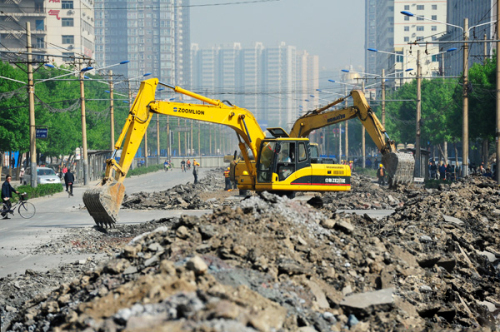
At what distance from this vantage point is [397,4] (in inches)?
7072

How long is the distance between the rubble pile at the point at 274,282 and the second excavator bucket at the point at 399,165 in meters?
12.8

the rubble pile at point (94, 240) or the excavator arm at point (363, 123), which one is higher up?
the excavator arm at point (363, 123)

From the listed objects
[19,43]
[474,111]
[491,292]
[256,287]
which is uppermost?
[19,43]

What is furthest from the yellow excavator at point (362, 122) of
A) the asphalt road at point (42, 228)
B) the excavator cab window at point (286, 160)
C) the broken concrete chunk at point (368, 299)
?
the broken concrete chunk at point (368, 299)

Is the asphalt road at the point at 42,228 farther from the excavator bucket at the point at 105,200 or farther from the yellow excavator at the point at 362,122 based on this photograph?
the yellow excavator at the point at 362,122

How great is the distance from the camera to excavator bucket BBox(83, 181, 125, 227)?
20344 millimetres

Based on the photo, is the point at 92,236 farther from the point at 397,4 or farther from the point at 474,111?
the point at 397,4


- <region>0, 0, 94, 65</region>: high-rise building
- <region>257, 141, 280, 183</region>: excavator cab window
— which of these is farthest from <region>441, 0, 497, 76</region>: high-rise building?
<region>257, 141, 280, 183</region>: excavator cab window

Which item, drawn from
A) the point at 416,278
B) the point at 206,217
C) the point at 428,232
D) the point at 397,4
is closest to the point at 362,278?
the point at 416,278

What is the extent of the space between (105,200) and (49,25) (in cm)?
11470

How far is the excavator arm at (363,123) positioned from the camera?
28.9 meters

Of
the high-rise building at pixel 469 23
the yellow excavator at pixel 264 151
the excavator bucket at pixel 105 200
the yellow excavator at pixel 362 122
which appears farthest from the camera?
the high-rise building at pixel 469 23

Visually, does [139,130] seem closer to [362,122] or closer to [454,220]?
[454,220]

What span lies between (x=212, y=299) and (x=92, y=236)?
1302 cm
